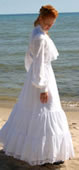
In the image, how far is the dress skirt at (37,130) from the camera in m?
4.31

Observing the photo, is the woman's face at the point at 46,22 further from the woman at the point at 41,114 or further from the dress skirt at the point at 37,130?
the dress skirt at the point at 37,130

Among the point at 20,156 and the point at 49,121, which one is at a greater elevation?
the point at 49,121

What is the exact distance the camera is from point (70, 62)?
632 inches

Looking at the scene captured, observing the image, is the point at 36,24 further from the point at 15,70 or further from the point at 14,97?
the point at 15,70

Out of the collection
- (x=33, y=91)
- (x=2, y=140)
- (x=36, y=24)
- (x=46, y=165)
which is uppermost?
(x=36, y=24)

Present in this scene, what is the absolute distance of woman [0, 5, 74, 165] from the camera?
4.30m

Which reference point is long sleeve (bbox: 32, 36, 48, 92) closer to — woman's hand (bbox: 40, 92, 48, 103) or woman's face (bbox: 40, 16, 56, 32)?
woman's hand (bbox: 40, 92, 48, 103)

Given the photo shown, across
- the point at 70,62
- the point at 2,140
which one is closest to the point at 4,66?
the point at 70,62

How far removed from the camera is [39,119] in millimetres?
4332

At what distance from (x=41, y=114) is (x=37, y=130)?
170mm

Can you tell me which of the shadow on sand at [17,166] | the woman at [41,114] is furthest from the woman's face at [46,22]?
the shadow on sand at [17,166]

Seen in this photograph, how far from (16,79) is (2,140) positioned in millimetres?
7669

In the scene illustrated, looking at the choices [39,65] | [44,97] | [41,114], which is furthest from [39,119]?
[39,65]

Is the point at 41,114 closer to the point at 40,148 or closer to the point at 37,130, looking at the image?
the point at 37,130
